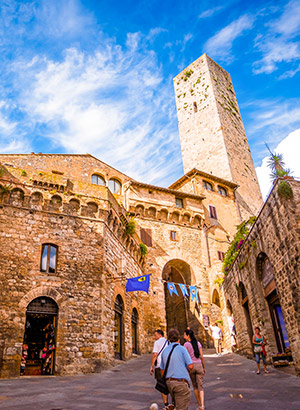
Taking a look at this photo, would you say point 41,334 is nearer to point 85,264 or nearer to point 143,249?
point 85,264

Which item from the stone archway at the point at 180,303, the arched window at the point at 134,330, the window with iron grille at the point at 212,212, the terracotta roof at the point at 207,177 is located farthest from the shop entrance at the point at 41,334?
the terracotta roof at the point at 207,177

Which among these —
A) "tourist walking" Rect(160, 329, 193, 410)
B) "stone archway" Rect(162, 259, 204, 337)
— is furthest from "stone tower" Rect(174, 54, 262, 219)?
"tourist walking" Rect(160, 329, 193, 410)

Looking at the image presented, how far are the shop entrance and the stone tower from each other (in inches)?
845

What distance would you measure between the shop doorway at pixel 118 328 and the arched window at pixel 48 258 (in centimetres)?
381

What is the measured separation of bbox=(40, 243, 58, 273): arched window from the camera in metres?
14.0

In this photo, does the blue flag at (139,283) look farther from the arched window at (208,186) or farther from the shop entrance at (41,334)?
the arched window at (208,186)

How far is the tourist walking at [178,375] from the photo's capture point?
171 inches

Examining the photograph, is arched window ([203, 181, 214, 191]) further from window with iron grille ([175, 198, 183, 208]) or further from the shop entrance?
the shop entrance

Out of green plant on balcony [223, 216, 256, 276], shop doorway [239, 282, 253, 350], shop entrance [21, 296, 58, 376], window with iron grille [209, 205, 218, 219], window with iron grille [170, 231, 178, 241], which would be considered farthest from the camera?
window with iron grille [209, 205, 218, 219]

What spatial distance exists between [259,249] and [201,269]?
562 inches

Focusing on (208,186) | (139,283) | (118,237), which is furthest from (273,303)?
(208,186)

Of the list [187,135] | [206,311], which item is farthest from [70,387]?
[187,135]

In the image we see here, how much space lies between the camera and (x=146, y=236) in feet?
80.7

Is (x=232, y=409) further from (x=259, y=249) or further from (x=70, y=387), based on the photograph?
(x=259, y=249)
